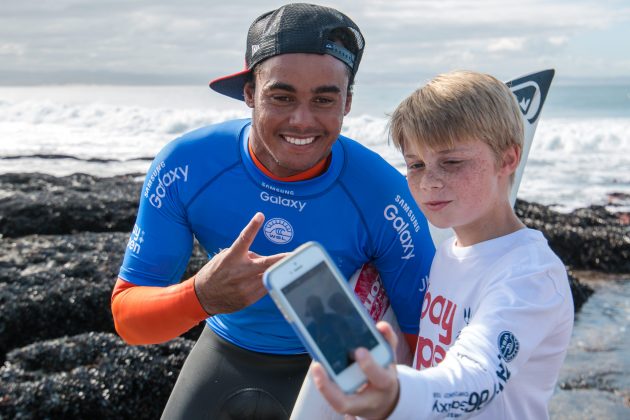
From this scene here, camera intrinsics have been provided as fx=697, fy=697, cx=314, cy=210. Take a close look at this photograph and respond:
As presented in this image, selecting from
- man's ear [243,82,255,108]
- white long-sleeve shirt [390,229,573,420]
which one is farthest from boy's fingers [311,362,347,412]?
man's ear [243,82,255,108]

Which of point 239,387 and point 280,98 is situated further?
point 239,387

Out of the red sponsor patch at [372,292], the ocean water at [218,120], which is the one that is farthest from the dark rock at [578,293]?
the red sponsor patch at [372,292]

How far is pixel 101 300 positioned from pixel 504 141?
3.74 meters

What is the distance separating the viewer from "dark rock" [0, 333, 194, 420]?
387 cm

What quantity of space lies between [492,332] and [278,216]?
49.5 inches

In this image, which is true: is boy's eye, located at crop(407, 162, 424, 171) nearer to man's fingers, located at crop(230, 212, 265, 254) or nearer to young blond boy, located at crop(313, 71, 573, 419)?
young blond boy, located at crop(313, 71, 573, 419)

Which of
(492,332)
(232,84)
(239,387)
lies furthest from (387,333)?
(232,84)

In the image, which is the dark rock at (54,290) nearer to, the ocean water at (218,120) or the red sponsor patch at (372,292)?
the red sponsor patch at (372,292)

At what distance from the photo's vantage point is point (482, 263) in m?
2.06

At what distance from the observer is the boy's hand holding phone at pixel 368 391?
142cm

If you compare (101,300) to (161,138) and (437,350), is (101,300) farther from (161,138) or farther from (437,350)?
(161,138)

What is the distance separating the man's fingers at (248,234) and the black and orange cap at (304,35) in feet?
2.64

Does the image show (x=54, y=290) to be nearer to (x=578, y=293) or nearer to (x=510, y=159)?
(x=510, y=159)

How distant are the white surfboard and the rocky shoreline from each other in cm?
185
